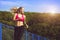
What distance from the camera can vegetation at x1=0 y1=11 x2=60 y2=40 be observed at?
1.72 meters

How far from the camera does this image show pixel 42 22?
172cm

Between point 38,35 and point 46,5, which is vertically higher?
point 46,5

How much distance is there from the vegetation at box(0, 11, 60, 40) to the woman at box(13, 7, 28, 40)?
5cm

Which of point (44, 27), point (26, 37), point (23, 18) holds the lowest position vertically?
point (26, 37)

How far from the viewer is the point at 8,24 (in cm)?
172

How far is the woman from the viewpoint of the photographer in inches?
66.6

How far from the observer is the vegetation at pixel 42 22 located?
5.65 feet

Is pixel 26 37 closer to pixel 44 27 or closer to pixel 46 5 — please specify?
pixel 44 27

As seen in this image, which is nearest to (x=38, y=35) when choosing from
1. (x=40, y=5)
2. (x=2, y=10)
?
(x=40, y=5)

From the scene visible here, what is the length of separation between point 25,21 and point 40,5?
0.27 meters

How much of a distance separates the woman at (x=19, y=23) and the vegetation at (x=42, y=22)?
0.05 m

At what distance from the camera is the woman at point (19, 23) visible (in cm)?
169

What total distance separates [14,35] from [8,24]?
15 centimetres

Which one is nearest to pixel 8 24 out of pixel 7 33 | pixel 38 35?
pixel 7 33
